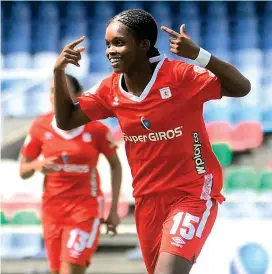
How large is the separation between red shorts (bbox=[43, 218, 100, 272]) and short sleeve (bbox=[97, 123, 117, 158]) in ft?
1.72

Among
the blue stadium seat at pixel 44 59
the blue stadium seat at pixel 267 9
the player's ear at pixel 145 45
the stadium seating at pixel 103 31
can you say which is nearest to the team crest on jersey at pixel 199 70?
the player's ear at pixel 145 45

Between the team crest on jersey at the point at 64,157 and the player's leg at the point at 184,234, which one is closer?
the player's leg at the point at 184,234

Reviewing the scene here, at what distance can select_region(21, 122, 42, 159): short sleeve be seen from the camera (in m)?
6.77

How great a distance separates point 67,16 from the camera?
15148 millimetres

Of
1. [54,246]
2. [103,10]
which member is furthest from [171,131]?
[103,10]

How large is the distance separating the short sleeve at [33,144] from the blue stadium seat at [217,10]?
859cm

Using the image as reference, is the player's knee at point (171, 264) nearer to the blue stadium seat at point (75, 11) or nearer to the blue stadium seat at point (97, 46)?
the blue stadium seat at point (97, 46)

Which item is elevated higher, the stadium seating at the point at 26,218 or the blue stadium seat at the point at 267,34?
the blue stadium seat at the point at 267,34

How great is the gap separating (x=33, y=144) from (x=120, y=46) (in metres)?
2.54

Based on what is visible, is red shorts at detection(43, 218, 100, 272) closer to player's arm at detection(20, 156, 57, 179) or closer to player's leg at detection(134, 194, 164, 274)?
player's arm at detection(20, 156, 57, 179)

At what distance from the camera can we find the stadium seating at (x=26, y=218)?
9.86 meters

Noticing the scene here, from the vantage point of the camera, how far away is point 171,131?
14.8 feet

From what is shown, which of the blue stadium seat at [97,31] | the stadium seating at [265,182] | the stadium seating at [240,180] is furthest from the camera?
the blue stadium seat at [97,31]

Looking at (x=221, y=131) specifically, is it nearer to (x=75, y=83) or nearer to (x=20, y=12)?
(x=75, y=83)
